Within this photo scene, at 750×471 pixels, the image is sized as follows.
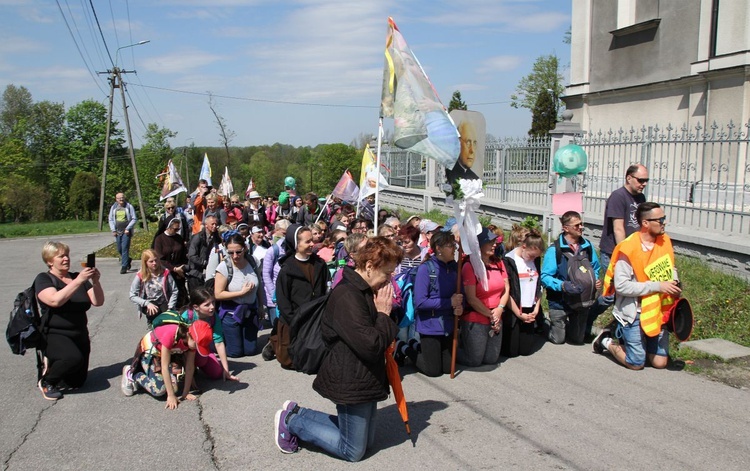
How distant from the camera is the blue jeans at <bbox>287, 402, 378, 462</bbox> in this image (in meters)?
4.52

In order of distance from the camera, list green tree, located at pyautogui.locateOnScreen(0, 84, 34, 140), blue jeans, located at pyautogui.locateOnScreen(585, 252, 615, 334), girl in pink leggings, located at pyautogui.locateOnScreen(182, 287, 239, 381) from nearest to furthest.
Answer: girl in pink leggings, located at pyautogui.locateOnScreen(182, 287, 239, 381)
blue jeans, located at pyautogui.locateOnScreen(585, 252, 615, 334)
green tree, located at pyautogui.locateOnScreen(0, 84, 34, 140)

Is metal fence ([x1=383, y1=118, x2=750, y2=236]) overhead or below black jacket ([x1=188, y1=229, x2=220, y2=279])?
overhead

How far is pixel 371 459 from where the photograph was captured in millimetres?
4699

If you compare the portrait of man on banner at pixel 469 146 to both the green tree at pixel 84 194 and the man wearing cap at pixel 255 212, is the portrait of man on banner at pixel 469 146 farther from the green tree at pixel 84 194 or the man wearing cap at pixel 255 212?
the green tree at pixel 84 194

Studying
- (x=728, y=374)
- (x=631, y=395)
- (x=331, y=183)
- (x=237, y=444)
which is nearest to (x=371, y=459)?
(x=237, y=444)

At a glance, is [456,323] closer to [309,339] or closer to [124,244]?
[309,339]

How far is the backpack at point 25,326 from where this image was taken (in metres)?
6.05

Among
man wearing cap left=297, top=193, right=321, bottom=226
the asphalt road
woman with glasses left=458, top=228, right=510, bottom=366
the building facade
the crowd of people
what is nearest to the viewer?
the crowd of people

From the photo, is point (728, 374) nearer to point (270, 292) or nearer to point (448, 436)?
point (448, 436)

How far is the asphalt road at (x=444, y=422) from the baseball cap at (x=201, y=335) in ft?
1.57

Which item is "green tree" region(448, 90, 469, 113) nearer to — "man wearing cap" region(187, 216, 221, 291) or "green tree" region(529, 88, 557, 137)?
"green tree" region(529, 88, 557, 137)

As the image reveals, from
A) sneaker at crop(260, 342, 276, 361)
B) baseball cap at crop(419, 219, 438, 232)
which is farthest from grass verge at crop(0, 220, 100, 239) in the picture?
sneaker at crop(260, 342, 276, 361)

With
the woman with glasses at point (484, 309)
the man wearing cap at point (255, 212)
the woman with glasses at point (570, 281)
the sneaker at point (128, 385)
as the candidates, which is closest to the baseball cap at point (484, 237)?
the woman with glasses at point (484, 309)

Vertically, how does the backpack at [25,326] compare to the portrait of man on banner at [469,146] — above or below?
below
